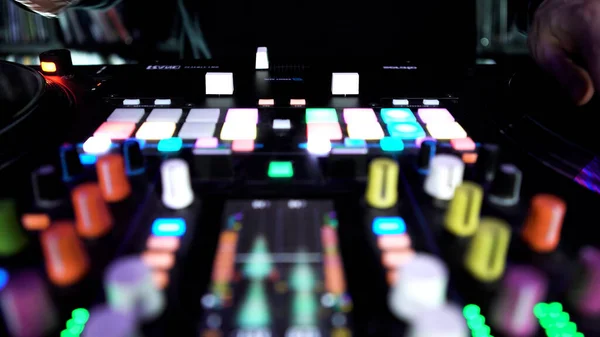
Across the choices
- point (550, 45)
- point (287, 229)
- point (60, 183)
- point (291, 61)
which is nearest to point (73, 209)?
point (60, 183)

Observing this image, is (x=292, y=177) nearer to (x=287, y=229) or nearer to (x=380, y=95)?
(x=287, y=229)

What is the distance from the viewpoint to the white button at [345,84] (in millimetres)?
798

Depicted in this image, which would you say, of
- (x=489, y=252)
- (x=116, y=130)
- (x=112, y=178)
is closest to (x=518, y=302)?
(x=489, y=252)

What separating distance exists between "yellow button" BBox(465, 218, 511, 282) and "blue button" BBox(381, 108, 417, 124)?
0.94ft

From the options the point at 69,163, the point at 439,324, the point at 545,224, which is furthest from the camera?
the point at 69,163

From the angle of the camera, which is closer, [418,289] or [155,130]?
[418,289]

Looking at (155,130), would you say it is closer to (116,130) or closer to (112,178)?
(116,130)

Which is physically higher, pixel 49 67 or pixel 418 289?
pixel 49 67

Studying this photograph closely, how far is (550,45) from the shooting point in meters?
0.82

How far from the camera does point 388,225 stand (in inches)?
19.3

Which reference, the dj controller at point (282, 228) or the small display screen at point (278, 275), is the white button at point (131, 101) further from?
the small display screen at point (278, 275)

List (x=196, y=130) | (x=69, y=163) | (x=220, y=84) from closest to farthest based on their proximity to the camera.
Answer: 1. (x=69, y=163)
2. (x=196, y=130)
3. (x=220, y=84)

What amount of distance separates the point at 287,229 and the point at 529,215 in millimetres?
217

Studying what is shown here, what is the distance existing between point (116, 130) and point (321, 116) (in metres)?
0.27
